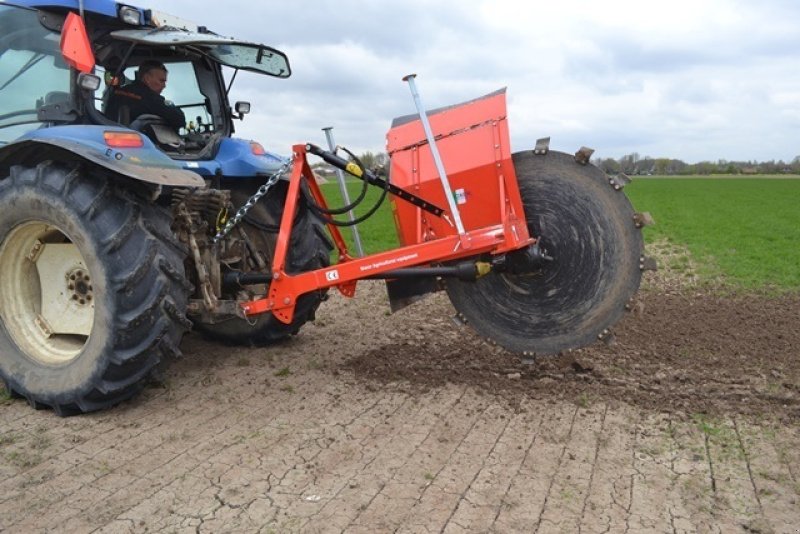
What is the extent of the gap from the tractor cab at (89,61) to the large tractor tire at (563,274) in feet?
6.60

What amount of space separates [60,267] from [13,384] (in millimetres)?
708

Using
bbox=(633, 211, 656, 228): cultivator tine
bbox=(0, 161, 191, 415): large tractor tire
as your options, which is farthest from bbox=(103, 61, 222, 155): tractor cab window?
bbox=(633, 211, 656, 228): cultivator tine

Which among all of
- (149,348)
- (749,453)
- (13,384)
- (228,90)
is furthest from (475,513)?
(228,90)

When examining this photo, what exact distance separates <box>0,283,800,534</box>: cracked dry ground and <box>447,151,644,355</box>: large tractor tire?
0.87 feet

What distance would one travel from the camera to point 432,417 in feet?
12.2

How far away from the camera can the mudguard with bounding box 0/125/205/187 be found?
3518 mm

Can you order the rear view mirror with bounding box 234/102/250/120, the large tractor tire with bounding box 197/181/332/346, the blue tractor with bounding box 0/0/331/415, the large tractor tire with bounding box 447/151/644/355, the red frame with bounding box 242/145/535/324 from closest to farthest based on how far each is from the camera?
the blue tractor with bounding box 0/0/331/415, the red frame with bounding box 242/145/535/324, the large tractor tire with bounding box 447/151/644/355, the large tractor tire with bounding box 197/181/332/346, the rear view mirror with bounding box 234/102/250/120

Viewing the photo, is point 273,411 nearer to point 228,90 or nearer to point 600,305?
point 600,305

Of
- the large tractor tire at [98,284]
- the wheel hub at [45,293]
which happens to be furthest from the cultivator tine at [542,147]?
the wheel hub at [45,293]

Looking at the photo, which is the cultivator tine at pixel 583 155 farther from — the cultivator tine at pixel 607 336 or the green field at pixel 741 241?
the green field at pixel 741 241

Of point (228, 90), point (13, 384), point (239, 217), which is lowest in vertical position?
point (13, 384)

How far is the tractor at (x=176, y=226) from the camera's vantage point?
12.0 ft

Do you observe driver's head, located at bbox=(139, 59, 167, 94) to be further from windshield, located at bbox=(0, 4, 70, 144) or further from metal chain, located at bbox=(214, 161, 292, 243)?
metal chain, located at bbox=(214, 161, 292, 243)

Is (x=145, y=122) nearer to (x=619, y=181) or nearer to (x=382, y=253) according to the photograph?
(x=382, y=253)
